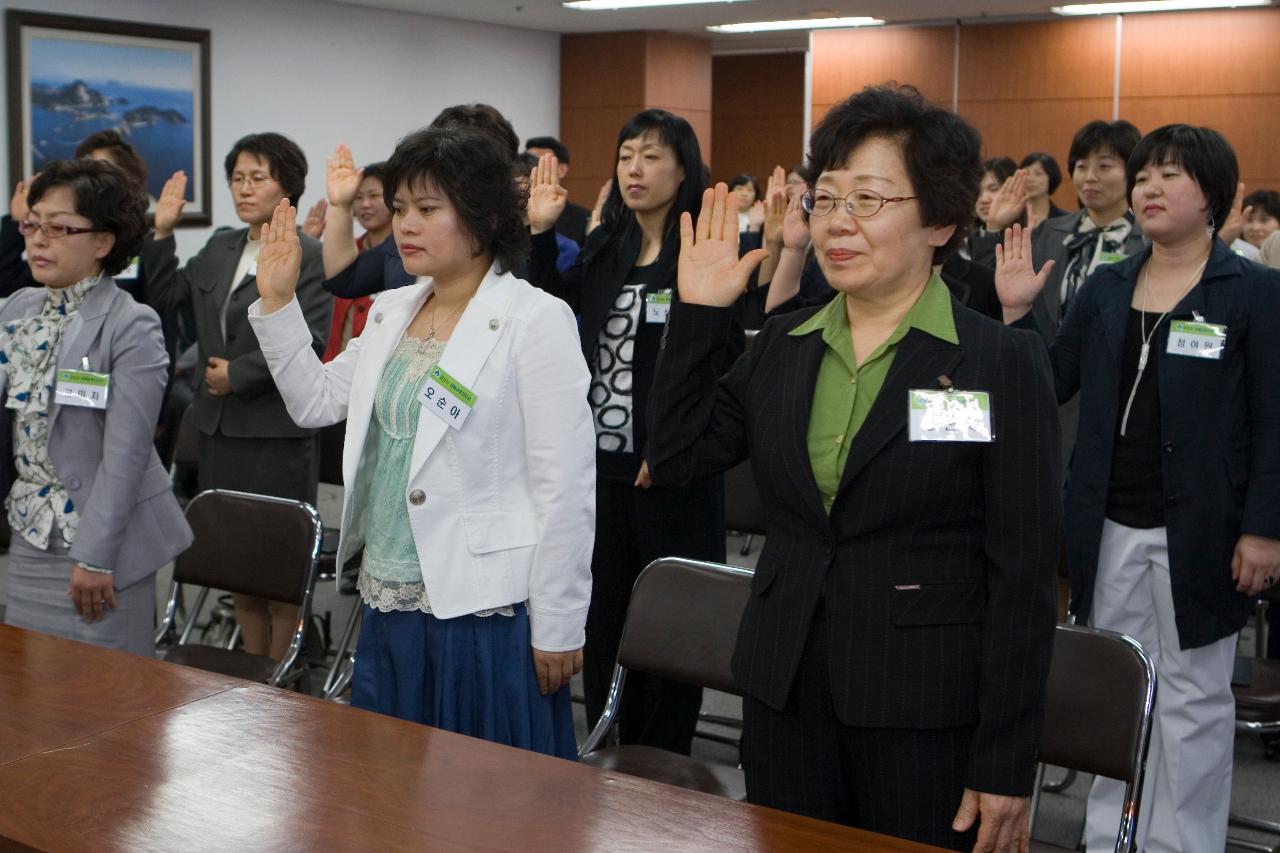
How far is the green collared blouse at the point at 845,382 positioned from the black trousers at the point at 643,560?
56.7 inches

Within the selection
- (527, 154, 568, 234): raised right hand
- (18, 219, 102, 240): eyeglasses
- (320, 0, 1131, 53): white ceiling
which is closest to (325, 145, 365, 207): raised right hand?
(527, 154, 568, 234): raised right hand

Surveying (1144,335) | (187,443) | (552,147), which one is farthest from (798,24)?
(1144,335)

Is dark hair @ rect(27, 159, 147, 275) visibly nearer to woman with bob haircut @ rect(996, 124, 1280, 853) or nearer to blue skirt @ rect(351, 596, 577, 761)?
blue skirt @ rect(351, 596, 577, 761)

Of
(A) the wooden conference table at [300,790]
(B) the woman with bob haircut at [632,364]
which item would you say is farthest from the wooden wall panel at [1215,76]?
(A) the wooden conference table at [300,790]

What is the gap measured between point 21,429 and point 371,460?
96 centimetres

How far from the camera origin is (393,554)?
233 cm

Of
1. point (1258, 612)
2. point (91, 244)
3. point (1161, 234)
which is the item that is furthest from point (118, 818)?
point (1258, 612)

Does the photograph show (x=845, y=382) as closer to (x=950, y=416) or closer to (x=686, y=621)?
(x=950, y=416)

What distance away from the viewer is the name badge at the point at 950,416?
1.66 meters

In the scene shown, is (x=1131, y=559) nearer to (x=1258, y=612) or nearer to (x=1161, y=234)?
(x=1161, y=234)

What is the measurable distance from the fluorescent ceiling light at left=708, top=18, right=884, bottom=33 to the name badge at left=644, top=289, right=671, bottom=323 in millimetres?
10774

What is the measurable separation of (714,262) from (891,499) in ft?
1.33

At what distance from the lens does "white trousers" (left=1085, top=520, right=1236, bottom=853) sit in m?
2.87

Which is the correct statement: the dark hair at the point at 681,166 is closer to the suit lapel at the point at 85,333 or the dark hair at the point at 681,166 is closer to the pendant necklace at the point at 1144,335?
the pendant necklace at the point at 1144,335
